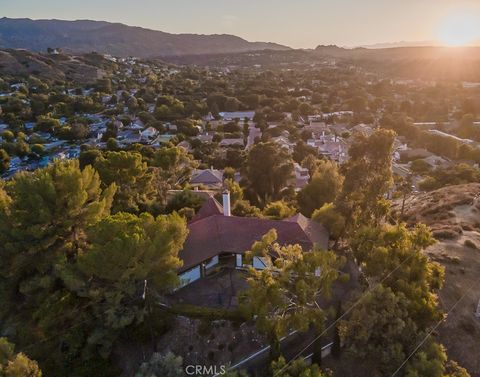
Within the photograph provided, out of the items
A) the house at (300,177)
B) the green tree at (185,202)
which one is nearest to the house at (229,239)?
the green tree at (185,202)

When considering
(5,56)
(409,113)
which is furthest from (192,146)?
(5,56)

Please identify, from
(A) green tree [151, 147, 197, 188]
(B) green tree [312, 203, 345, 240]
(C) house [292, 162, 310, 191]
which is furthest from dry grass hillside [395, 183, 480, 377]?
(A) green tree [151, 147, 197, 188]

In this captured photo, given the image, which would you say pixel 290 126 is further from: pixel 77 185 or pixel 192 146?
pixel 77 185

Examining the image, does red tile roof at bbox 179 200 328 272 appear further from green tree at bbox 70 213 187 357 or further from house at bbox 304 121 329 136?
house at bbox 304 121 329 136

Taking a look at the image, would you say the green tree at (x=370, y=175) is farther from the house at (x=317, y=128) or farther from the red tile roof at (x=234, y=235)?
the house at (x=317, y=128)

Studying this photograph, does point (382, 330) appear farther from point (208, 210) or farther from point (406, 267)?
point (208, 210)
